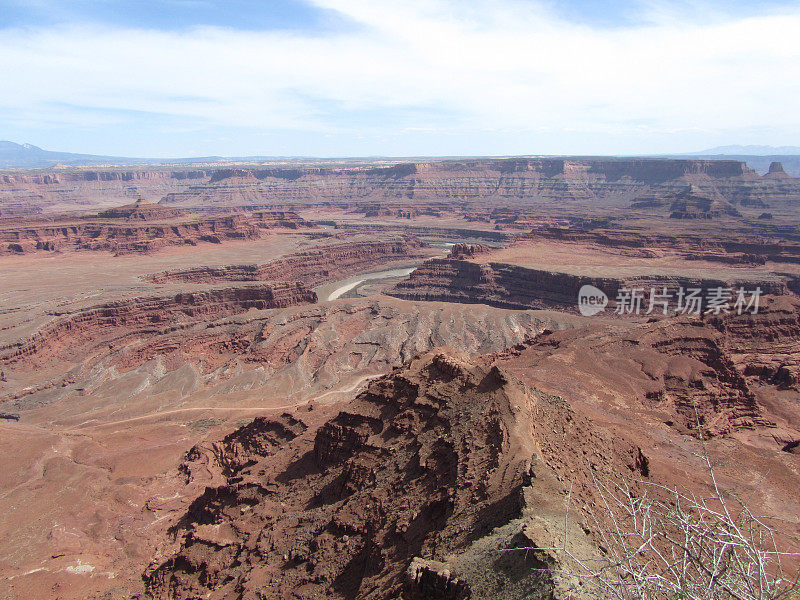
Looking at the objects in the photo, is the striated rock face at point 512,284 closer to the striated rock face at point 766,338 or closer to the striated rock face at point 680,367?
the striated rock face at point 766,338

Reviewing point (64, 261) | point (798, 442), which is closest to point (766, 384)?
point (798, 442)

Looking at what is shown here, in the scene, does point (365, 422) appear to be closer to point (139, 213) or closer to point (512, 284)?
point (512, 284)

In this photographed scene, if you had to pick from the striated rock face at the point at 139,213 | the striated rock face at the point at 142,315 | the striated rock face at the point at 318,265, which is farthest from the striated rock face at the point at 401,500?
the striated rock face at the point at 139,213

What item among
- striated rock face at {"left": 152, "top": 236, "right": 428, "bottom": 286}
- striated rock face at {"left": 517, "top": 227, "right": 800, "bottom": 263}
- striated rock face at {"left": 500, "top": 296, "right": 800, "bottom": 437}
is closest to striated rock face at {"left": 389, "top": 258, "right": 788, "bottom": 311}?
striated rock face at {"left": 152, "top": 236, "right": 428, "bottom": 286}

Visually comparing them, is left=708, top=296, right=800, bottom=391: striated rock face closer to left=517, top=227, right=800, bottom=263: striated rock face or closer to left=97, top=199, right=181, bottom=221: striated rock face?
left=517, top=227, right=800, bottom=263: striated rock face

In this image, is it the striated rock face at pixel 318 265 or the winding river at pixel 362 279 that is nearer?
the striated rock face at pixel 318 265

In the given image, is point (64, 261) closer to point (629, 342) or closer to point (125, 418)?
point (125, 418)
